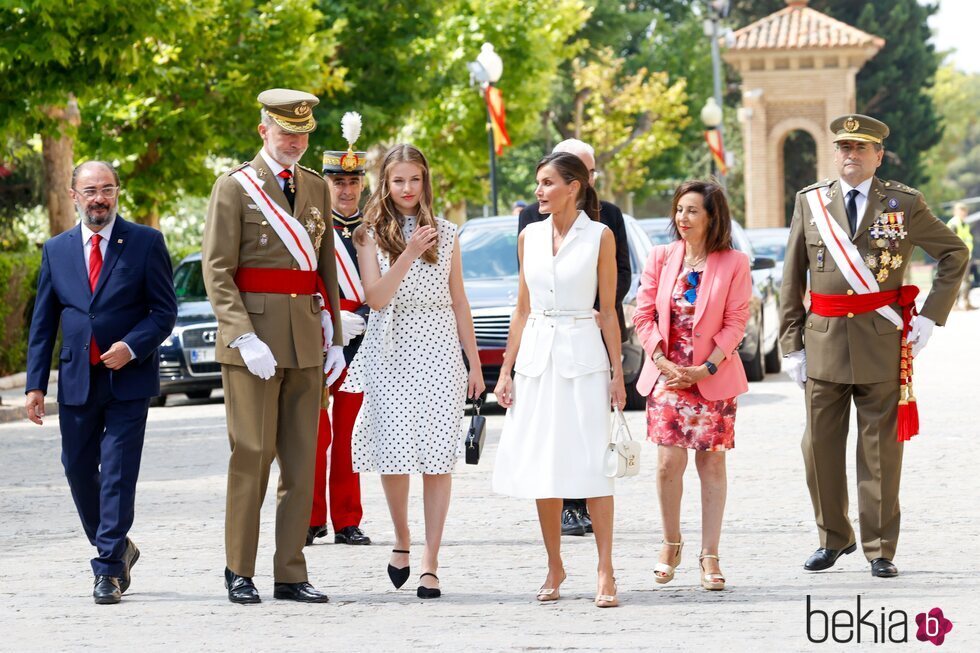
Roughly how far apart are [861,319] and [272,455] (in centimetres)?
262

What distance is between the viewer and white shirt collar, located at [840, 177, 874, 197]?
7832 millimetres

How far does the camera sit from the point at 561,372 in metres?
7.12

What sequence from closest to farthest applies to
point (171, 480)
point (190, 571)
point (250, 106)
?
point (190, 571)
point (171, 480)
point (250, 106)

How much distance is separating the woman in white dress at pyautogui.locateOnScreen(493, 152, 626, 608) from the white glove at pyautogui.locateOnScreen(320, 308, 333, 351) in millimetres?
786

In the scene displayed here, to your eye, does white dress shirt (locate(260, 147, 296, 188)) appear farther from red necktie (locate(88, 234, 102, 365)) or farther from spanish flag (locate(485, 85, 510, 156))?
spanish flag (locate(485, 85, 510, 156))

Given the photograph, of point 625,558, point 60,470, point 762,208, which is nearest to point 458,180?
point 762,208

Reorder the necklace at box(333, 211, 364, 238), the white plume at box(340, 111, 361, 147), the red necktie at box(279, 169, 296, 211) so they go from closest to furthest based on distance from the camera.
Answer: the red necktie at box(279, 169, 296, 211) < the white plume at box(340, 111, 361, 147) < the necklace at box(333, 211, 364, 238)

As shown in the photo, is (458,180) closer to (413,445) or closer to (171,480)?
(171,480)

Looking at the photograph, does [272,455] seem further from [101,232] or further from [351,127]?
Result: [351,127]

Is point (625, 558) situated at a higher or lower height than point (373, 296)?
lower

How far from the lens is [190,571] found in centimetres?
805

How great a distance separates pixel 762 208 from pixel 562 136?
1691 cm

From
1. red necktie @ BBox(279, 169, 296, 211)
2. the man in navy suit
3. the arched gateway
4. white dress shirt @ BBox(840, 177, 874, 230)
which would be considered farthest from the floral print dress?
the arched gateway

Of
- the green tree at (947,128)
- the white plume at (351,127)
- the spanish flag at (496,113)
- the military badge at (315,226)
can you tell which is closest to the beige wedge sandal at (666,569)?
the military badge at (315,226)
